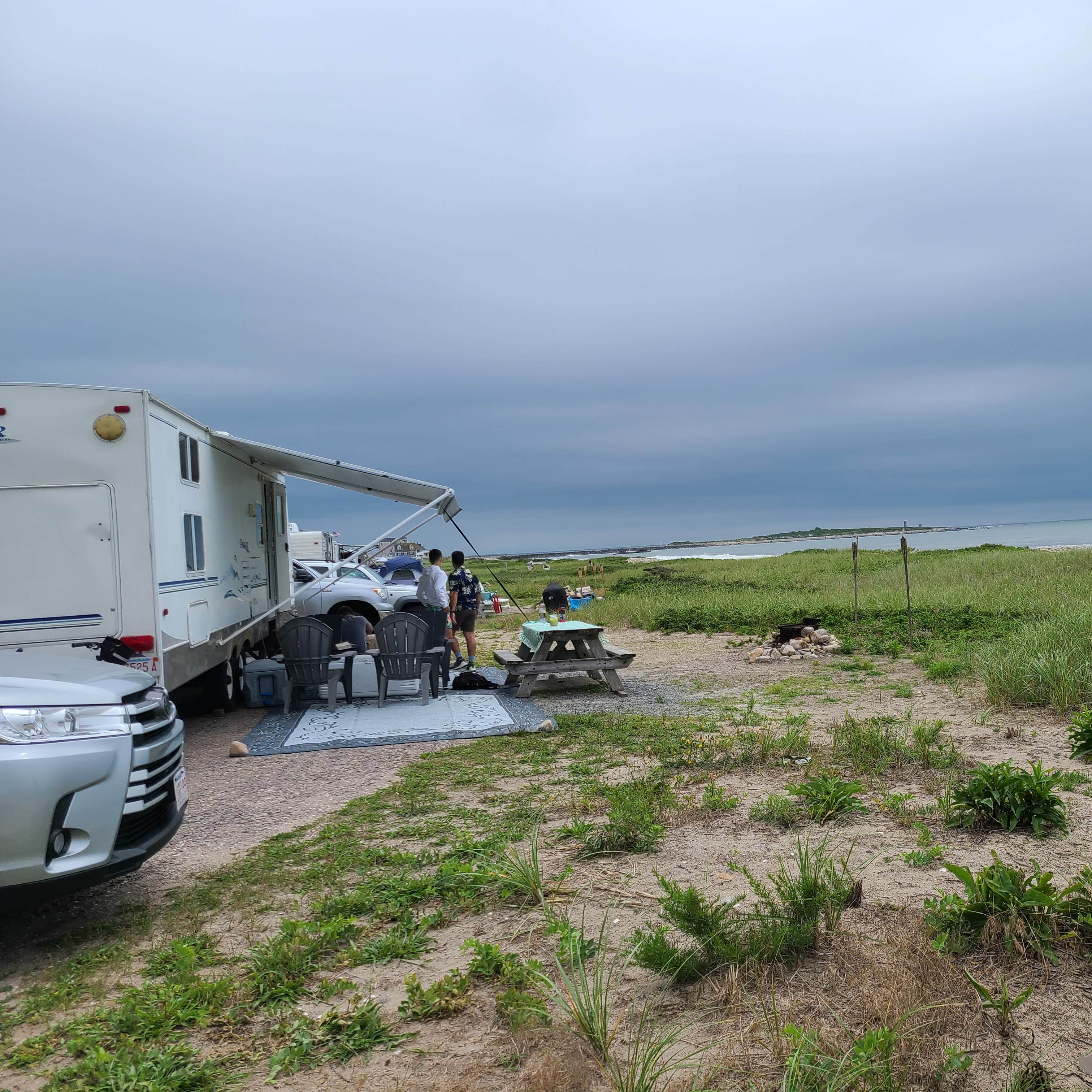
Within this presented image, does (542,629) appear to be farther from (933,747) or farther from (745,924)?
(745,924)

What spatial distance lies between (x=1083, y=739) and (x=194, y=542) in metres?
7.18

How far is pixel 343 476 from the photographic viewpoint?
1141 cm

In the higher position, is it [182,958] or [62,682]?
[62,682]

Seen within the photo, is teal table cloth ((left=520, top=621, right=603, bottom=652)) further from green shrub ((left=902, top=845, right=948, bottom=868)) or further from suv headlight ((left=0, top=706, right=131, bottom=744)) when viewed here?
suv headlight ((left=0, top=706, right=131, bottom=744))

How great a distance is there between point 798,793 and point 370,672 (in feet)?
26.7

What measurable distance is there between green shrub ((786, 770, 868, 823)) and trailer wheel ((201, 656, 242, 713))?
6732mm

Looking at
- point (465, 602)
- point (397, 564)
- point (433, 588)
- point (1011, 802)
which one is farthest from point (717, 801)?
point (397, 564)

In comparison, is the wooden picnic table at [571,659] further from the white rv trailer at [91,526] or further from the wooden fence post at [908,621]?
the wooden fence post at [908,621]

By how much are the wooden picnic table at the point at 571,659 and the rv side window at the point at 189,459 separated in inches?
153

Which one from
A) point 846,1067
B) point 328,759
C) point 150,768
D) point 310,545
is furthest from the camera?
point 310,545

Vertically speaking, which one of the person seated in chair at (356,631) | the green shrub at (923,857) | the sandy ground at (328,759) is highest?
the person seated in chair at (356,631)

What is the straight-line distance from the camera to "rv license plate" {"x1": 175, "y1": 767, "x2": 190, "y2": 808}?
422 cm

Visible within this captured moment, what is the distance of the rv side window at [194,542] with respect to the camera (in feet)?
25.9

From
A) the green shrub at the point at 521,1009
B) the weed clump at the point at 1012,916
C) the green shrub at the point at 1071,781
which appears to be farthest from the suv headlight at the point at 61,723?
the green shrub at the point at 1071,781
